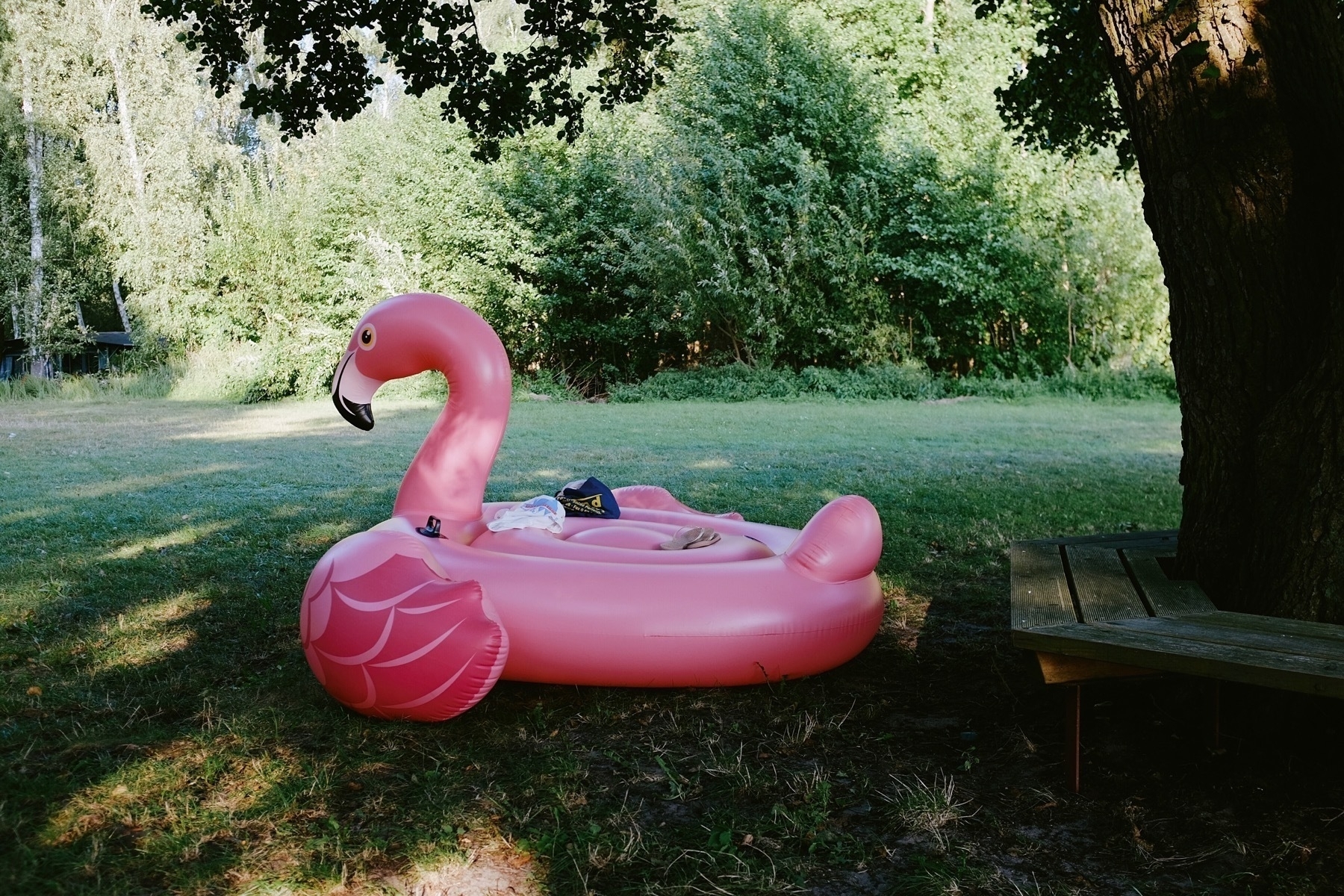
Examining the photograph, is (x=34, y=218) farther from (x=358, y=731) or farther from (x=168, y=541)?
(x=358, y=731)

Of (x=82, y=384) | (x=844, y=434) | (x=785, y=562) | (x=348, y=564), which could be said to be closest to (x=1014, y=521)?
(x=785, y=562)

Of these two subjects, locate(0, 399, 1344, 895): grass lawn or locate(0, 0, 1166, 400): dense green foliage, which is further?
locate(0, 0, 1166, 400): dense green foliage

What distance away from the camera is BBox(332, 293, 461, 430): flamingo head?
4430 millimetres

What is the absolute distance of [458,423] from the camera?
14.7 feet

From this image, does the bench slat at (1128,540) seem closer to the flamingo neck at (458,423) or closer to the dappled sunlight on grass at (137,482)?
the flamingo neck at (458,423)

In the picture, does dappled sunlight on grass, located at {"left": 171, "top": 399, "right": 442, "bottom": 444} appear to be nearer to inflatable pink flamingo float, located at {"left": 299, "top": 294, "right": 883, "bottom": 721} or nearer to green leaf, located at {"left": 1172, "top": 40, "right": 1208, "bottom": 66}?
inflatable pink flamingo float, located at {"left": 299, "top": 294, "right": 883, "bottom": 721}

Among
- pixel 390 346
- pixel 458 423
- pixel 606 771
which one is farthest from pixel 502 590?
pixel 390 346

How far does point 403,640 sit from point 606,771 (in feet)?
2.68

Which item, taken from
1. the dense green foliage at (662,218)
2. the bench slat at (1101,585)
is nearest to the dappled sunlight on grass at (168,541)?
the bench slat at (1101,585)

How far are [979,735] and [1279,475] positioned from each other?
4.13 feet

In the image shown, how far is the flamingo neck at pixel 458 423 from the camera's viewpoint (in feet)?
14.4

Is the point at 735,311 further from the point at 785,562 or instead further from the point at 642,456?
the point at 785,562

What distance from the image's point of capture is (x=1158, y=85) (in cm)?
335

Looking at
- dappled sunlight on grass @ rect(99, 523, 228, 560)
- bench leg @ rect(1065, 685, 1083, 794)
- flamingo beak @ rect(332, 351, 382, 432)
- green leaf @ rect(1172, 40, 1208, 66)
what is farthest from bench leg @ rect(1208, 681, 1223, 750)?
dappled sunlight on grass @ rect(99, 523, 228, 560)
